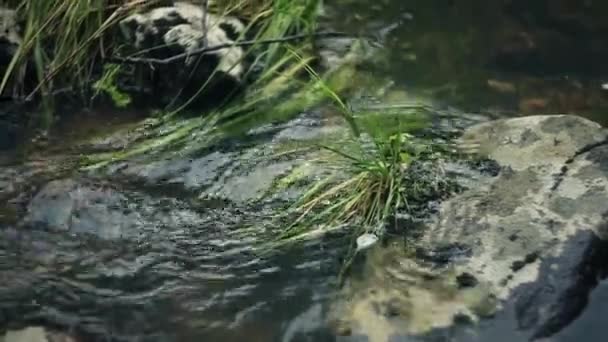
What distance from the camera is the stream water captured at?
2.93 m

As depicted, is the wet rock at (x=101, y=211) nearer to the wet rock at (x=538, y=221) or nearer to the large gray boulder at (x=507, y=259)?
the large gray boulder at (x=507, y=259)

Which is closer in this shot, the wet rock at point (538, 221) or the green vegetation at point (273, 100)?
the wet rock at point (538, 221)

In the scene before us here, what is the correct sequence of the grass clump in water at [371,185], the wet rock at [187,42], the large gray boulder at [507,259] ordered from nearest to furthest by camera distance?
the large gray boulder at [507,259]
the grass clump in water at [371,185]
the wet rock at [187,42]

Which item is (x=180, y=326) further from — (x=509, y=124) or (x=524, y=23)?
(x=524, y=23)

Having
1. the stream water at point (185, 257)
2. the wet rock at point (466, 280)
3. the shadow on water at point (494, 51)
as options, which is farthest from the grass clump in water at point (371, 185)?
the shadow on water at point (494, 51)

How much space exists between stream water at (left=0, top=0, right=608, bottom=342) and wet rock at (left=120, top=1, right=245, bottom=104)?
496mm

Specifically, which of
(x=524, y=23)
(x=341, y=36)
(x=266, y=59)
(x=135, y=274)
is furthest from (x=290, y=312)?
(x=524, y=23)

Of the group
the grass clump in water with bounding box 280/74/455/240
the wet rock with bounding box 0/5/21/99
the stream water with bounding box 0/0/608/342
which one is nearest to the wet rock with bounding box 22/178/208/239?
the stream water with bounding box 0/0/608/342

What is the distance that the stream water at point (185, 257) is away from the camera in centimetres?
293

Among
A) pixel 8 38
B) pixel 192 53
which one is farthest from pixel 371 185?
pixel 8 38

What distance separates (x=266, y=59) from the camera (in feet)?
Answer: 15.2

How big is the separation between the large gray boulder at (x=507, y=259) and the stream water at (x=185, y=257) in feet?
0.24

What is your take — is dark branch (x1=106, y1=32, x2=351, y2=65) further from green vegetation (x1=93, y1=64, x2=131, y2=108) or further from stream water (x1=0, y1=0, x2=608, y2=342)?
stream water (x1=0, y1=0, x2=608, y2=342)

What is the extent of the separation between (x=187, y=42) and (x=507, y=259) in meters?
2.31
